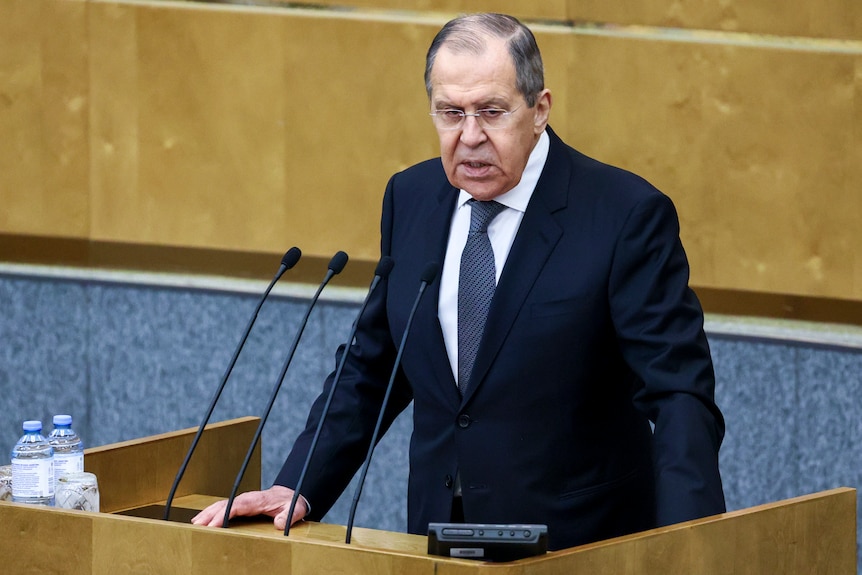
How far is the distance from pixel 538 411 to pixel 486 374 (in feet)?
0.31

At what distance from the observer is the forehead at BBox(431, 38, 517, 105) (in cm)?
213

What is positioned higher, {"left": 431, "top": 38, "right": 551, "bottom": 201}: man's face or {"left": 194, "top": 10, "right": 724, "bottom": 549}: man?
{"left": 431, "top": 38, "right": 551, "bottom": 201}: man's face

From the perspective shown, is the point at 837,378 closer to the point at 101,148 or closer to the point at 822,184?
the point at 822,184

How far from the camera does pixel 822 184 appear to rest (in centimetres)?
340

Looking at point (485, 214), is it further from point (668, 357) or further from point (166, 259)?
point (166, 259)

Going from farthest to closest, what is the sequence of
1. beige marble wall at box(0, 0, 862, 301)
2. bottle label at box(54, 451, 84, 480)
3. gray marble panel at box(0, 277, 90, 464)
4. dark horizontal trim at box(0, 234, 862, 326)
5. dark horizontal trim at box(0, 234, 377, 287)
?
gray marble panel at box(0, 277, 90, 464)
dark horizontal trim at box(0, 234, 377, 287)
dark horizontal trim at box(0, 234, 862, 326)
beige marble wall at box(0, 0, 862, 301)
bottle label at box(54, 451, 84, 480)

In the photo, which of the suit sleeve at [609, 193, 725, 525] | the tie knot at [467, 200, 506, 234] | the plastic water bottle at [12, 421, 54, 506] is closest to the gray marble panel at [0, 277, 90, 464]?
the plastic water bottle at [12, 421, 54, 506]

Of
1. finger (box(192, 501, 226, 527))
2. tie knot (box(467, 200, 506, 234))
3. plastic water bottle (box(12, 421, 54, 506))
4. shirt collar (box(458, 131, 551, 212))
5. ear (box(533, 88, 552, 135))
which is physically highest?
ear (box(533, 88, 552, 135))

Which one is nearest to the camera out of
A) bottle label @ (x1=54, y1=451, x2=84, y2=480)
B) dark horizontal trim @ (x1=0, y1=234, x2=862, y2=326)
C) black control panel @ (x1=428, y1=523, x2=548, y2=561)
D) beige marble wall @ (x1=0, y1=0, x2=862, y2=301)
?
black control panel @ (x1=428, y1=523, x2=548, y2=561)

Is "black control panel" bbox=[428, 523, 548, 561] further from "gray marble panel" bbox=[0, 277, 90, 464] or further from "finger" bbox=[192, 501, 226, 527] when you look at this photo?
"gray marble panel" bbox=[0, 277, 90, 464]

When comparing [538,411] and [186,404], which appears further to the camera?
[186,404]

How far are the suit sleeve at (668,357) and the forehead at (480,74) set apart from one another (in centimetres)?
28

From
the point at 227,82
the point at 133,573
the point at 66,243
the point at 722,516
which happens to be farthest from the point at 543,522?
the point at 66,243

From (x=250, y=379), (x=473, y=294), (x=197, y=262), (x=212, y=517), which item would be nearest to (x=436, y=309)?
(x=473, y=294)
